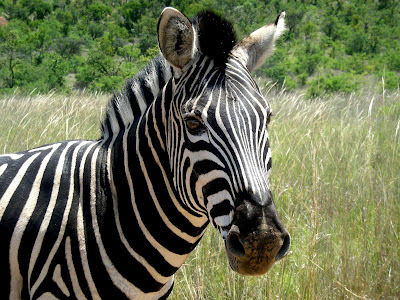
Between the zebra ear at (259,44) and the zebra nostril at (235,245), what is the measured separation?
3.39 feet

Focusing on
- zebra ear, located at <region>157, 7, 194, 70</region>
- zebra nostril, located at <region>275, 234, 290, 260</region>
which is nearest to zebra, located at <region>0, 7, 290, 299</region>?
zebra ear, located at <region>157, 7, 194, 70</region>

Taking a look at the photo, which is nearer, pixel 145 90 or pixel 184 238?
pixel 184 238

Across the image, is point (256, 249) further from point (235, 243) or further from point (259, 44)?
point (259, 44)

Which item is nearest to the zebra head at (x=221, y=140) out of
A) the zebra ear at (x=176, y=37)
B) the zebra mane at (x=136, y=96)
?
the zebra ear at (x=176, y=37)

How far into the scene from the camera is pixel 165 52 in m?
2.07

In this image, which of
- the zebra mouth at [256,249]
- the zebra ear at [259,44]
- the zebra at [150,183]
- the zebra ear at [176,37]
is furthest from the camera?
the zebra ear at [259,44]

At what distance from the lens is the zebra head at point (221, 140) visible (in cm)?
162

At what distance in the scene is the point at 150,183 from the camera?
2.16 m

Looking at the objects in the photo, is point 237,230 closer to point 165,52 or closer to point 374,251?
point 165,52

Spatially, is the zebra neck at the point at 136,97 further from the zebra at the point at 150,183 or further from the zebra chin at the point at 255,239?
the zebra chin at the point at 255,239

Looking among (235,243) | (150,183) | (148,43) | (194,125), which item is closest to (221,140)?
(194,125)

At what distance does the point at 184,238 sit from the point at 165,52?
0.93 metres

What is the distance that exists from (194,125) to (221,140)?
16 cm

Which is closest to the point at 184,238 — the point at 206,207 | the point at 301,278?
the point at 206,207
